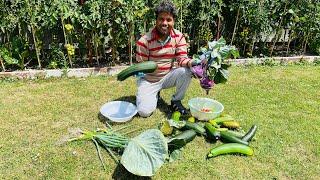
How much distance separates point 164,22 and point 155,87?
904mm

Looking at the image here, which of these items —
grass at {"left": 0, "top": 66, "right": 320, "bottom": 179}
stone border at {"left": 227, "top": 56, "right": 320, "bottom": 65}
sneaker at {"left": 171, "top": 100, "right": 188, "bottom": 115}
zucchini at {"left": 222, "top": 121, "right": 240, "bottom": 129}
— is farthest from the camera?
stone border at {"left": 227, "top": 56, "right": 320, "bottom": 65}

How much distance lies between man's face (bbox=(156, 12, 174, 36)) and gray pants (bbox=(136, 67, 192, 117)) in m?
0.55

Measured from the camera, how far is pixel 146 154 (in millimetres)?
3643

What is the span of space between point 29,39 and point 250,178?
4.44 metres

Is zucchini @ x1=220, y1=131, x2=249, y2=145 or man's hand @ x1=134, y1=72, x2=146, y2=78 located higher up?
man's hand @ x1=134, y1=72, x2=146, y2=78

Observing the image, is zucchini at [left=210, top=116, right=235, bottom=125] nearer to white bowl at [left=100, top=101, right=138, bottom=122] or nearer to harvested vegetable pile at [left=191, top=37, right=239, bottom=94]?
harvested vegetable pile at [left=191, top=37, right=239, bottom=94]

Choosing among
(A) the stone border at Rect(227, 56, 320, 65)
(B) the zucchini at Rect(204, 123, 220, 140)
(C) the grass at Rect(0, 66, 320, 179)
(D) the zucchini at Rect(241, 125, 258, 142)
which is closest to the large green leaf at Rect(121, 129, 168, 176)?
(C) the grass at Rect(0, 66, 320, 179)

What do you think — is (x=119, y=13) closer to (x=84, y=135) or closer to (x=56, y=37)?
(x=56, y=37)

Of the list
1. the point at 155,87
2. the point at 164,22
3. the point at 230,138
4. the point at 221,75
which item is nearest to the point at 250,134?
the point at 230,138

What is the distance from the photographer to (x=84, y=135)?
430 cm

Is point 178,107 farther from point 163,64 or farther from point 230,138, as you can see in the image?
point 230,138

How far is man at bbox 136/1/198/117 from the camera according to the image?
477 cm

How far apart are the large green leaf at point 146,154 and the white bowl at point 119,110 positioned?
3.12ft

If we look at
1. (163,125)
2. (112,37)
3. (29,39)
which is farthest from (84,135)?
(29,39)
